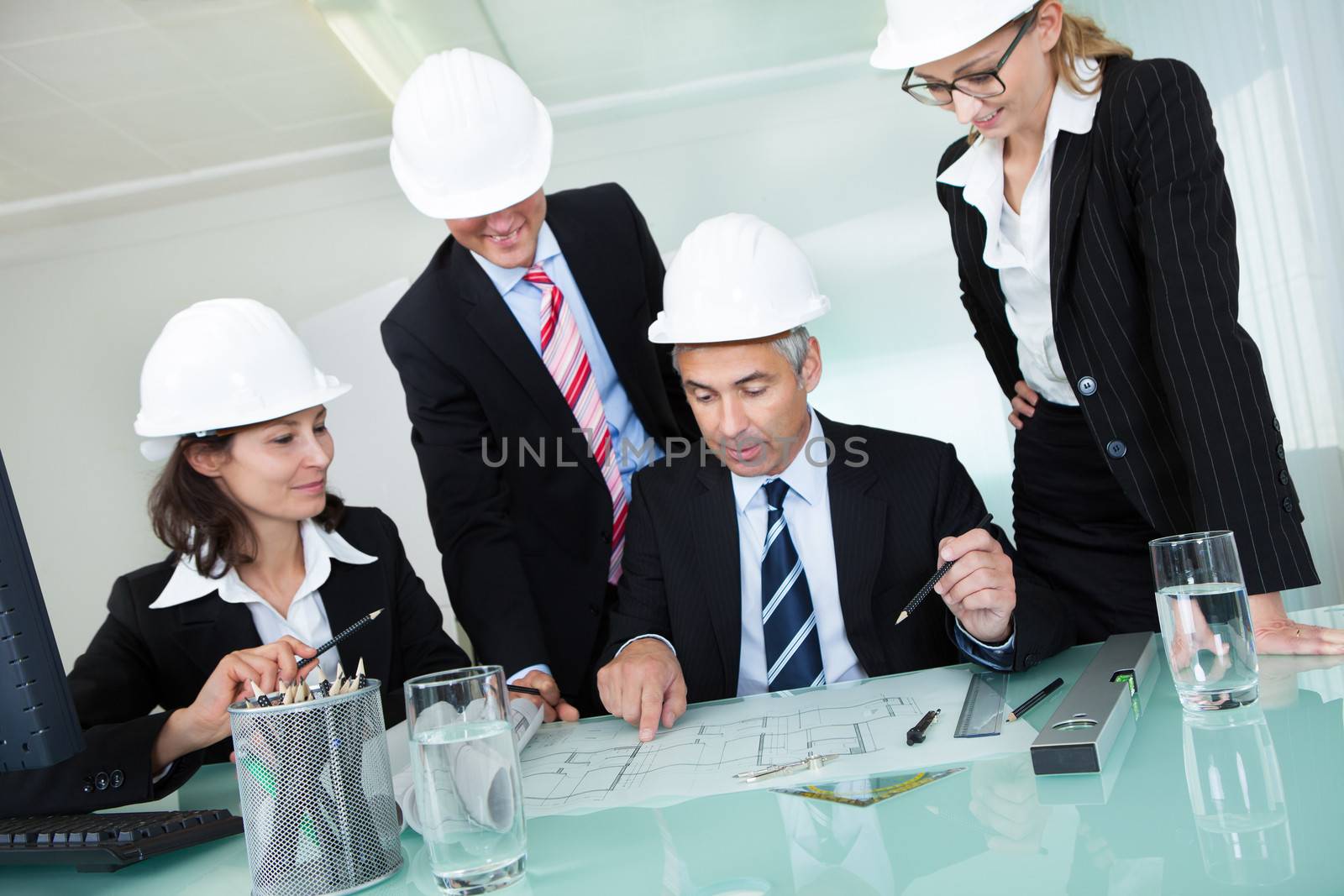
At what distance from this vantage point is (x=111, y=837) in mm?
1402

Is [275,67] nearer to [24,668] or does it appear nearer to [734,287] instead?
[734,287]

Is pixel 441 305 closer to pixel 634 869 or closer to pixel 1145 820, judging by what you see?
pixel 634 869

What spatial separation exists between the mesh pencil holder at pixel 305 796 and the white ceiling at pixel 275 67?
14.5ft

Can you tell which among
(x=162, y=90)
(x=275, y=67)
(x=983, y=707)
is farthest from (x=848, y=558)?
(x=162, y=90)

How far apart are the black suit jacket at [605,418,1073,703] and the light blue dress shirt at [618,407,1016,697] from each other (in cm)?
3

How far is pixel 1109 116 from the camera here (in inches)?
76.0

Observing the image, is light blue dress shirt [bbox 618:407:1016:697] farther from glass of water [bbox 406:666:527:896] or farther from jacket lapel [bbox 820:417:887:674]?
glass of water [bbox 406:666:527:896]

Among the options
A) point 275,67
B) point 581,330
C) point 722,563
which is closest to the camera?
point 722,563

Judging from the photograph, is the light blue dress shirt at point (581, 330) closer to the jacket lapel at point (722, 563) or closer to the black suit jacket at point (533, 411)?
the black suit jacket at point (533, 411)

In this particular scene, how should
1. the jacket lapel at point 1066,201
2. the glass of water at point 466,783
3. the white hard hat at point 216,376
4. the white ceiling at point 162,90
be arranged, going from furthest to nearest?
the white ceiling at point 162,90, the white hard hat at point 216,376, the jacket lapel at point 1066,201, the glass of water at point 466,783

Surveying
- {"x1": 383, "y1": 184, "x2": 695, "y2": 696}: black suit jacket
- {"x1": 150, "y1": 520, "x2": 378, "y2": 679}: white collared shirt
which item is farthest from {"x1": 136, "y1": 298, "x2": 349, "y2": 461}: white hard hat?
{"x1": 383, "y1": 184, "x2": 695, "y2": 696}: black suit jacket

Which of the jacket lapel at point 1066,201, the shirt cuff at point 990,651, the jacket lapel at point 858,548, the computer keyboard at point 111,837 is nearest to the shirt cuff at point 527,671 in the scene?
the jacket lapel at point 858,548

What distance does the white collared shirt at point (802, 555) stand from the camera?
2.21 metres

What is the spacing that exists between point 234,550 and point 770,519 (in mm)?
1157
